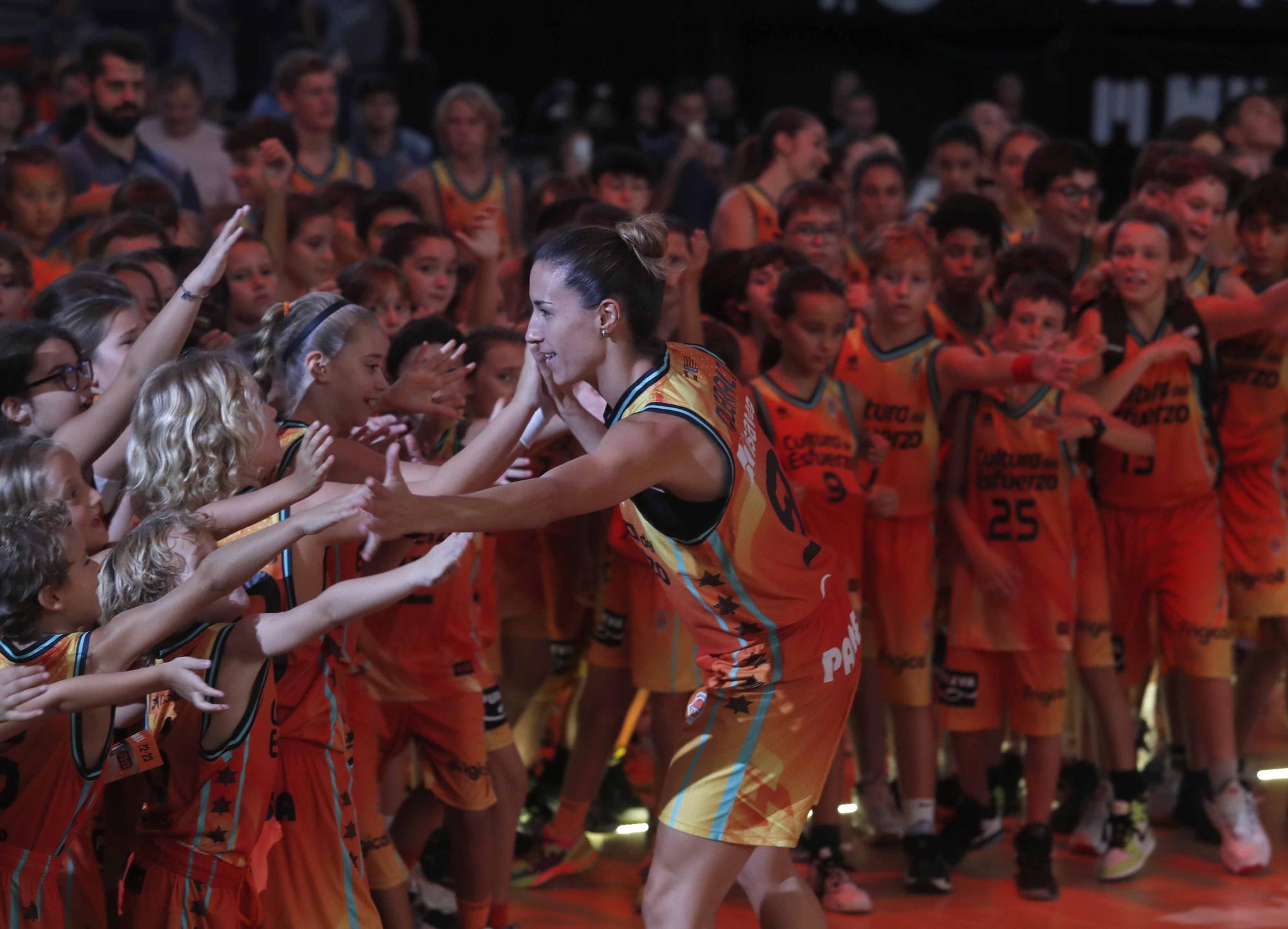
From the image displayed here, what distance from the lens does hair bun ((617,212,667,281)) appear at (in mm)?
3359

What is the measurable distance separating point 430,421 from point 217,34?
25.0 feet

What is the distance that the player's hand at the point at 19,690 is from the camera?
2.85m

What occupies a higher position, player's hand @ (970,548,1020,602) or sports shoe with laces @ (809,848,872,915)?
player's hand @ (970,548,1020,602)

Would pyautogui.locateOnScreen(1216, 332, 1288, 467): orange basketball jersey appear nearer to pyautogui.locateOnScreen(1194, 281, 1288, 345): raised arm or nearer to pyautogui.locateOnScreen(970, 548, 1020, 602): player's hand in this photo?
pyautogui.locateOnScreen(1194, 281, 1288, 345): raised arm

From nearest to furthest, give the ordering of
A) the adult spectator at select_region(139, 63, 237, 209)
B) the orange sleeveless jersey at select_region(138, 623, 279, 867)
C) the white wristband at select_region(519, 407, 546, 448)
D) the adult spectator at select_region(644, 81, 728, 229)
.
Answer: the orange sleeveless jersey at select_region(138, 623, 279, 867) < the white wristband at select_region(519, 407, 546, 448) < the adult spectator at select_region(139, 63, 237, 209) < the adult spectator at select_region(644, 81, 728, 229)

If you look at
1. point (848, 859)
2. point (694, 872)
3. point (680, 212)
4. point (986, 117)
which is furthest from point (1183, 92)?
point (694, 872)

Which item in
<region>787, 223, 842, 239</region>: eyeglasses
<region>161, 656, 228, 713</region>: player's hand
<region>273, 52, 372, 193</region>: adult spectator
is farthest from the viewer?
<region>273, 52, 372, 193</region>: adult spectator

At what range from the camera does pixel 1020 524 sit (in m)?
5.23

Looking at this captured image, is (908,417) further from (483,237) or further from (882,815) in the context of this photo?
(483,237)

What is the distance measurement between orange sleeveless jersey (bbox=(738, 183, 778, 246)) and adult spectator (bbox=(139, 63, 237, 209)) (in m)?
2.46

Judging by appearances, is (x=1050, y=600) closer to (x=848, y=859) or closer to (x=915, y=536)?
(x=915, y=536)

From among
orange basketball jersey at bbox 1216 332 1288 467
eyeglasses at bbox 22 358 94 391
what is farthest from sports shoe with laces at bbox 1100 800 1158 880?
eyeglasses at bbox 22 358 94 391

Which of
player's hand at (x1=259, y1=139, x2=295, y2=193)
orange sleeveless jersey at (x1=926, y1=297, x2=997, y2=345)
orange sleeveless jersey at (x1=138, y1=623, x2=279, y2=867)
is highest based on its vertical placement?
player's hand at (x1=259, y1=139, x2=295, y2=193)

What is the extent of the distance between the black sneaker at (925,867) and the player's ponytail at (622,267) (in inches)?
93.0
